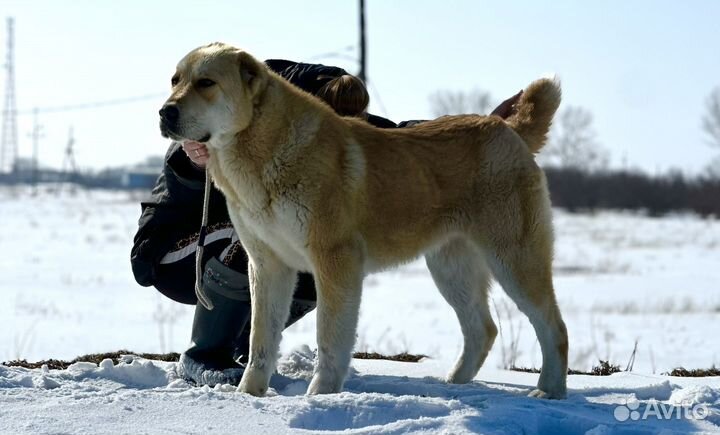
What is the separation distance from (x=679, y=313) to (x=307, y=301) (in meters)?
8.02

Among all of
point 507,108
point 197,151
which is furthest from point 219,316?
point 507,108

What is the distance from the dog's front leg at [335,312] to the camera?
3.98m

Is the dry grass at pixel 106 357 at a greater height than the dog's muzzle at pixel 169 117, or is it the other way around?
the dog's muzzle at pixel 169 117

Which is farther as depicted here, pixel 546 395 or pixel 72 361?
pixel 72 361

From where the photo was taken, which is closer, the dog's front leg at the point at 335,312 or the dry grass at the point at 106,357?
the dog's front leg at the point at 335,312

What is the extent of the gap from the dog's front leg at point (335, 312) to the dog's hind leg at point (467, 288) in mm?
1024

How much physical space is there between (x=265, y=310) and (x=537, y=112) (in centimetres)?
186

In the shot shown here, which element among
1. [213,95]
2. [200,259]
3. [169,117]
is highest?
[213,95]

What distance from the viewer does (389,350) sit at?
828cm

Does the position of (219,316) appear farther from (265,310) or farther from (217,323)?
(265,310)

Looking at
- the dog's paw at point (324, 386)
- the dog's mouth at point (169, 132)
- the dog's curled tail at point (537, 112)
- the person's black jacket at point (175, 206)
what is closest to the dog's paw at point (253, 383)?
the dog's paw at point (324, 386)

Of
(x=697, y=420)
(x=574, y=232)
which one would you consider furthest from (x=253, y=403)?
(x=574, y=232)

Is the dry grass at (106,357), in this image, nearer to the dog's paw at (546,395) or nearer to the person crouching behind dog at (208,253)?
the person crouching behind dog at (208,253)

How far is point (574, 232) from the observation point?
30.0 m
